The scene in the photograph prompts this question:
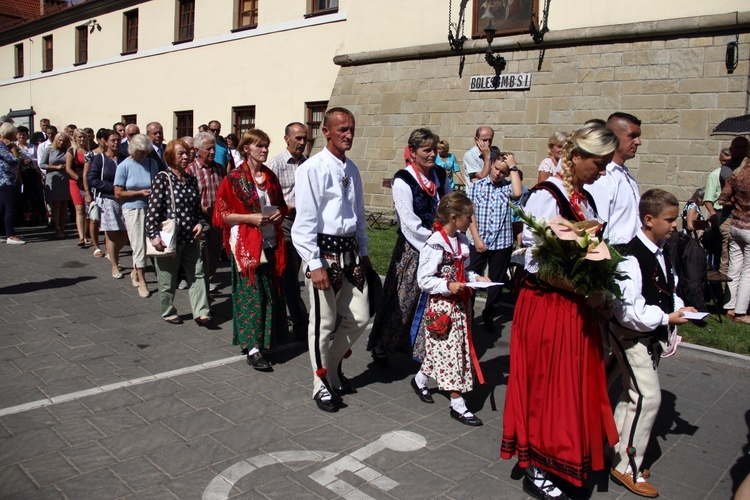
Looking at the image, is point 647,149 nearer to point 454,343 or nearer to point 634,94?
point 634,94

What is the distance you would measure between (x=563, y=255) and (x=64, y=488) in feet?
9.42

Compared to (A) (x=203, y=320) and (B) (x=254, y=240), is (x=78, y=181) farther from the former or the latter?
(B) (x=254, y=240)

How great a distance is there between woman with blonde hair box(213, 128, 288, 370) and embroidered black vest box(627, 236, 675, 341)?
9.90ft

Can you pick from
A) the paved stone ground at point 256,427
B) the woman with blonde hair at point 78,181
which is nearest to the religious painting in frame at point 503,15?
the woman with blonde hair at point 78,181

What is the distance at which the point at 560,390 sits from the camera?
3.35 metres

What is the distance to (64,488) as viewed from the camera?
3.44 m

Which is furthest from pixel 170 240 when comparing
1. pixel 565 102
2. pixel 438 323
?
pixel 565 102

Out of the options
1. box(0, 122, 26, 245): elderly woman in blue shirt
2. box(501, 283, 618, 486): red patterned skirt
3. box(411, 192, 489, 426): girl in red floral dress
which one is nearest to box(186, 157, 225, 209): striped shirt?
box(411, 192, 489, 426): girl in red floral dress

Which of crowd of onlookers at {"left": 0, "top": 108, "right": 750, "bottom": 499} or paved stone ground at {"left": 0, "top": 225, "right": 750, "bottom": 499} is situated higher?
crowd of onlookers at {"left": 0, "top": 108, "right": 750, "bottom": 499}

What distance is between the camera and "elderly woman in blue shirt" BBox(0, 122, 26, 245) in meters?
11.1

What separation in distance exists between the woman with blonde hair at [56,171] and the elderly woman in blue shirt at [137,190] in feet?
15.6

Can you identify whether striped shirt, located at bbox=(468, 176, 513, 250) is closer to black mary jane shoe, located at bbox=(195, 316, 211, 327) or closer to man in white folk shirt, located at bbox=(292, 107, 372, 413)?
man in white folk shirt, located at bbox=(292, 107, 372, 413)

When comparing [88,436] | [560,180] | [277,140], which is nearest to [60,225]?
[277,140]

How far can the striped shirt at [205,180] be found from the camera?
23.2ft
